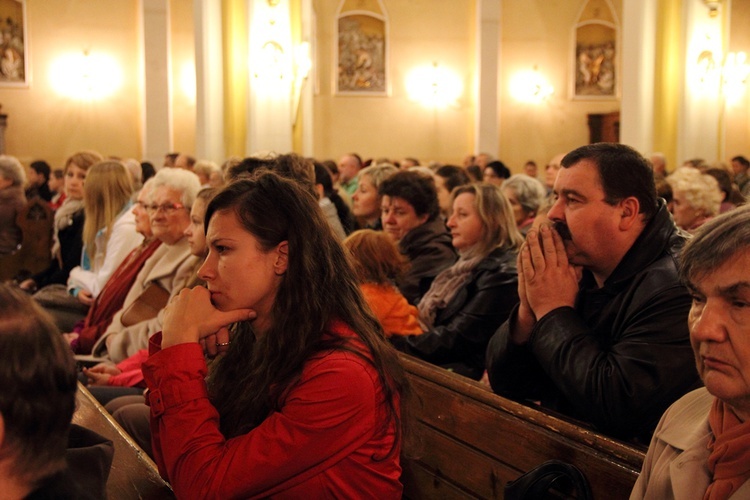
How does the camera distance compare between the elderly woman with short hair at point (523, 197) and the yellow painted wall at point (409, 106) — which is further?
the yellow painted wall at point (409, 106)

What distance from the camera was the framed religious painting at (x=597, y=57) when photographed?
59.2 feet

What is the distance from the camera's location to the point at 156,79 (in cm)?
1675

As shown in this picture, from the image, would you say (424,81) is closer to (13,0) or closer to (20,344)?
(13,0)

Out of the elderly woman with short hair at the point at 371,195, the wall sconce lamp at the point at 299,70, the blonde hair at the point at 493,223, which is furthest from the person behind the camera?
the wall sconce lamp at the point at 299,70

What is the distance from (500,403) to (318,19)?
15.4m

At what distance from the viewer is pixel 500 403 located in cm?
256

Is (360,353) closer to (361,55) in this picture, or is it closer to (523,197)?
(523,197)

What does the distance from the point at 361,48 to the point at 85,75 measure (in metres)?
5.28

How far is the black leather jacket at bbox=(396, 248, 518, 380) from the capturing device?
4.20m

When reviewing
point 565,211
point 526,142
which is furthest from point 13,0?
point 565,211

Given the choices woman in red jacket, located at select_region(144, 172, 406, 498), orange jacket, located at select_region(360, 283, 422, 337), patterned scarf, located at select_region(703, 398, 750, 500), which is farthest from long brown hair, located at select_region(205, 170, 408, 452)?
orange jacket, located at select_region(360, 283, 422, 337)

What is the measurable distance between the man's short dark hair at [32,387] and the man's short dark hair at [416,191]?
4.09 m

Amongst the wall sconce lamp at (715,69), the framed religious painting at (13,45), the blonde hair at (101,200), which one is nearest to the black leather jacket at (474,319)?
the blonde hair at (101,200)

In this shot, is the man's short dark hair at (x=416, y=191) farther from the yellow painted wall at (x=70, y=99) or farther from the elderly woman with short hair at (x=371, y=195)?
the yellow painted wall at (x=70, y=99)
